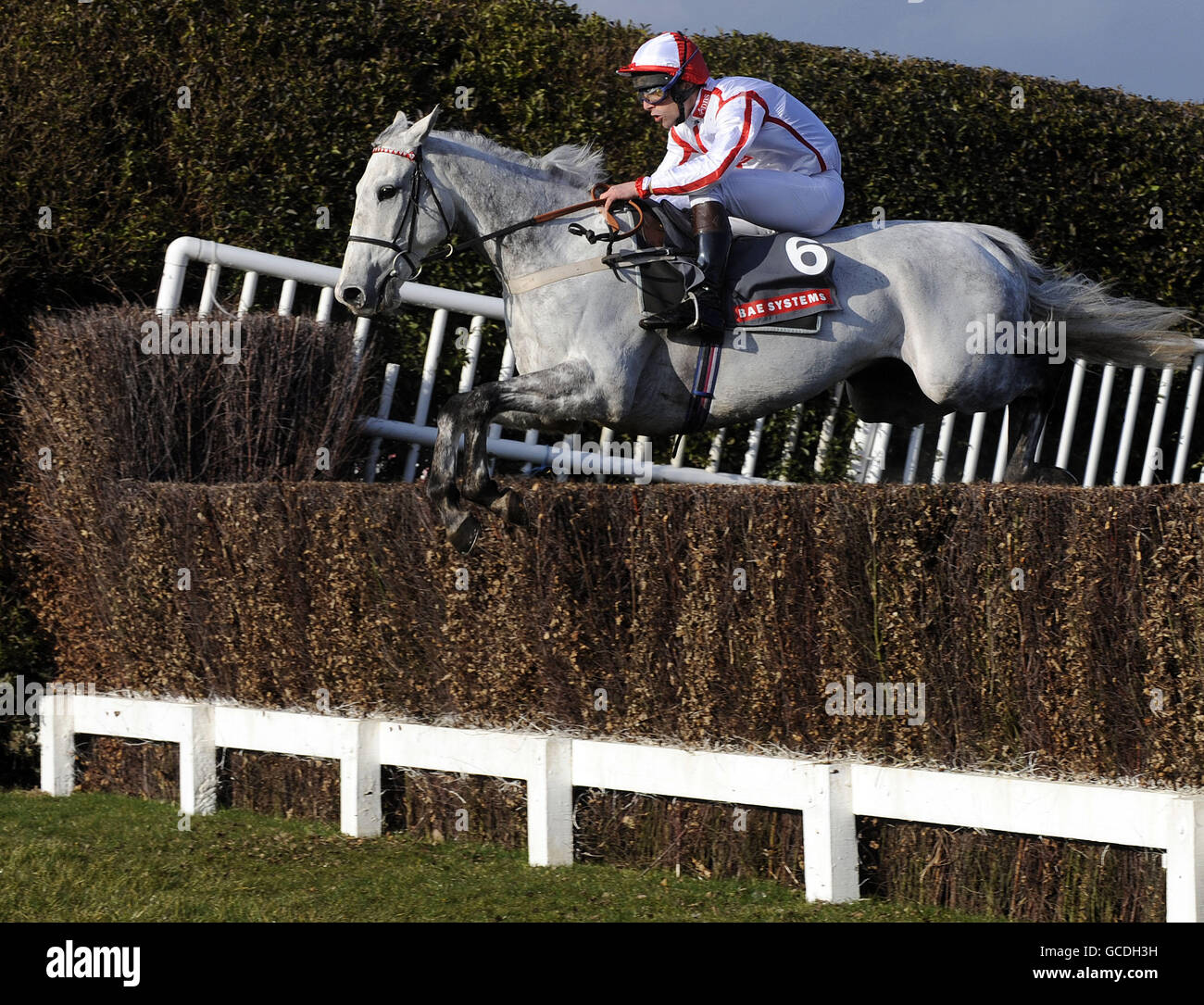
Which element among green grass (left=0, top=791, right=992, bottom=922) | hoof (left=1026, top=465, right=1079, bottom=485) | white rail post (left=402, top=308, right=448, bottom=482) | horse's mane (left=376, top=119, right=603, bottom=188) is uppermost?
horse's mane (left=376, top=119, right=603, bottom=188)

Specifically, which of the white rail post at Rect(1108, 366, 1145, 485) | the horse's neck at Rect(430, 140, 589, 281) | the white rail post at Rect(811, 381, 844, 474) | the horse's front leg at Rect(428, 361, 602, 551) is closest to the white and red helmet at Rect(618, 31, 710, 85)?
the horse's neck at Rect(430, 140, 589, 281)

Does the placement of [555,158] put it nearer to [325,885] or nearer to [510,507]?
[510,507]

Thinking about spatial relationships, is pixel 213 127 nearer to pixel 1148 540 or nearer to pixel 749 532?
pixel 749 532

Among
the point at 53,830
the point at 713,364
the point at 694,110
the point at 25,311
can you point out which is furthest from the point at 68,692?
the point at 694,110

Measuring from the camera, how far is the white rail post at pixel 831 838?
464cm

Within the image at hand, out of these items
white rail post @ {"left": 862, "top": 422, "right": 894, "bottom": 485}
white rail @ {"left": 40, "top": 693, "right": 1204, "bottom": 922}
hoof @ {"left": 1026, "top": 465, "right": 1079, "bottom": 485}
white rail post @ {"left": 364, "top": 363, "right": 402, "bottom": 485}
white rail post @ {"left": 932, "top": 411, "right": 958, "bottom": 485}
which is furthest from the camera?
white rail post @ {"left": 932, "top": 411, "right": 958, "bottom": 485}

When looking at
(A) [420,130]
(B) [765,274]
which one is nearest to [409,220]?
(A) [420,130]

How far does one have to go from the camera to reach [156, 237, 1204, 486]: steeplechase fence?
758 cm

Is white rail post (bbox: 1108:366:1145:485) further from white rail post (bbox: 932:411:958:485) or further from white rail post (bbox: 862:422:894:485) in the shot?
white rail post (bbox: 862:422:894:485)

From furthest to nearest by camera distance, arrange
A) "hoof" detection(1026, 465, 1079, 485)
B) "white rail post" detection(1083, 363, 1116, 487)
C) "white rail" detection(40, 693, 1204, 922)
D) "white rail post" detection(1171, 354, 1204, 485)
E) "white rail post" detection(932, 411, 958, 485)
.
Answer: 1. "white rail post" detection(1171, 354, 1204, 485)
2. "white rail post" detection(1083, 363, 1116, 487)
3. "white rail post" detection(932, 411, 958, 485)
4. "hoof" detection(1026, 465, 1079, 485)
5. "white rail" detection(40, 693, 1204, 922)

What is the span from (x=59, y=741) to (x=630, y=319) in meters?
3.60

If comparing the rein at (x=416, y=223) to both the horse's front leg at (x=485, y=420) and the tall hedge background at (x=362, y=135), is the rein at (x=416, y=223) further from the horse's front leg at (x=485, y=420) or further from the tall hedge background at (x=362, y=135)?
the tall hedge background at (x=362, y=135)

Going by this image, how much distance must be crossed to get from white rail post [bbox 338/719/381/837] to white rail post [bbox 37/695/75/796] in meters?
1.97

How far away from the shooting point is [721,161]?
18.2 ft
